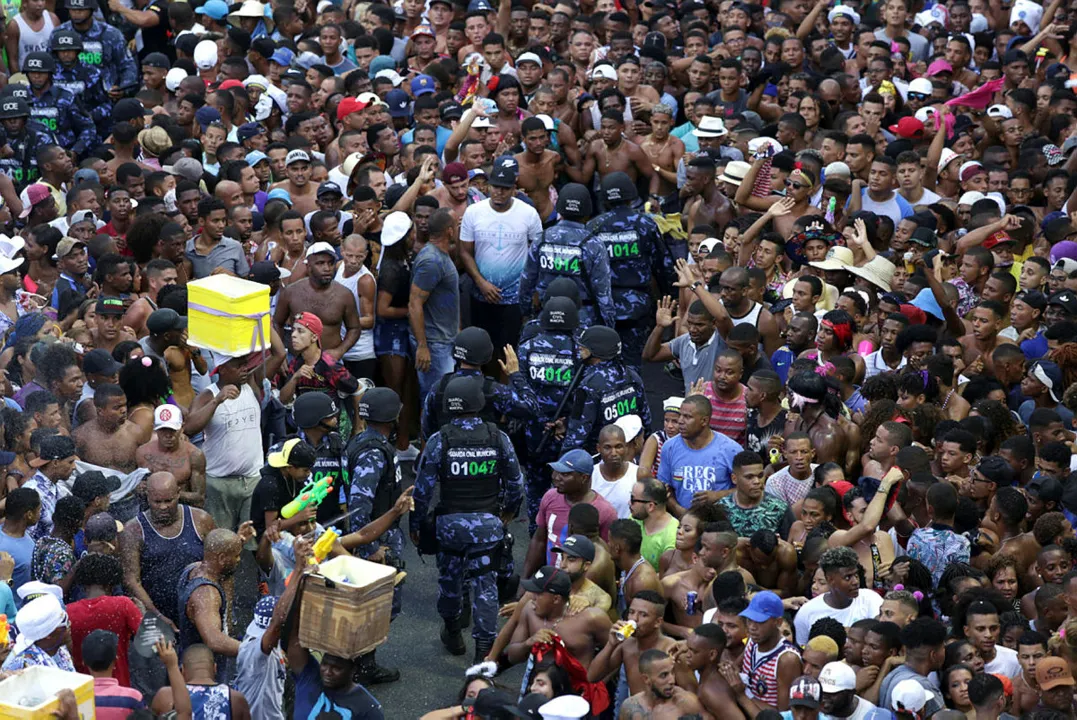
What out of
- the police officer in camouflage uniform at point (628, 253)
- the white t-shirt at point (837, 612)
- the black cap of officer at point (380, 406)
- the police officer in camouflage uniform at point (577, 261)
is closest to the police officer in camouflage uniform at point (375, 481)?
the black cap of officer at point (380, 406)

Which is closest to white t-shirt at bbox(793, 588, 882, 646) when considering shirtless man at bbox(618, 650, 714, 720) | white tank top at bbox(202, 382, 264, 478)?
shirtless man at bbox(618, 650, 714, 720)

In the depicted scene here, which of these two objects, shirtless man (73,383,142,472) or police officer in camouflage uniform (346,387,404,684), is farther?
shirtless man (73,383,142,472)

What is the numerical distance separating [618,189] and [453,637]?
4.22 meters

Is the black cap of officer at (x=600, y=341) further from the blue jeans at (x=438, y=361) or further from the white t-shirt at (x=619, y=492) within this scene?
the blue jeans at (x=438, y=361)

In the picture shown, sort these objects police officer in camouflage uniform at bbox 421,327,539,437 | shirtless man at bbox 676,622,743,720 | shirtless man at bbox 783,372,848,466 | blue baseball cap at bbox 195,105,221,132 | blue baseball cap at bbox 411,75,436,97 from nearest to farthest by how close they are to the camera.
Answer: shirtless man at bbox 676,622,743,720
shirtless man at bbox 783,372,848,466
police officer in camouflage uniform at bbox 421,327,539,437
blue baseball cap at bbox 195,105,221,132
blue baseball cap at bbox 411,75,436,97

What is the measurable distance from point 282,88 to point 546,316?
665 centimetres

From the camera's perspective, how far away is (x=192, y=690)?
8477 millimetres

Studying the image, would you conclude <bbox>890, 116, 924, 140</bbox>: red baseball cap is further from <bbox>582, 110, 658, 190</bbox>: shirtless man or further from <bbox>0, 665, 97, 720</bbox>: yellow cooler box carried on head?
<bbox>0, 665, 97, 720</bbox>: yellow cooler box carried on head

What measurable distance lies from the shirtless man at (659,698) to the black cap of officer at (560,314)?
3659 mm

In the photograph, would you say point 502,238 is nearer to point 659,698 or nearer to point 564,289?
point 564,289

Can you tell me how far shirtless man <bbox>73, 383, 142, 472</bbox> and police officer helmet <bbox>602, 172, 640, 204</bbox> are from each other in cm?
446

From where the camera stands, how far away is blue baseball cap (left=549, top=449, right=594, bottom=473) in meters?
10.3

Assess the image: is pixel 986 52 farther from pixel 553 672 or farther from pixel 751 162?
pixel 553 672

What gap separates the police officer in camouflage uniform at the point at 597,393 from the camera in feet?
37.8
